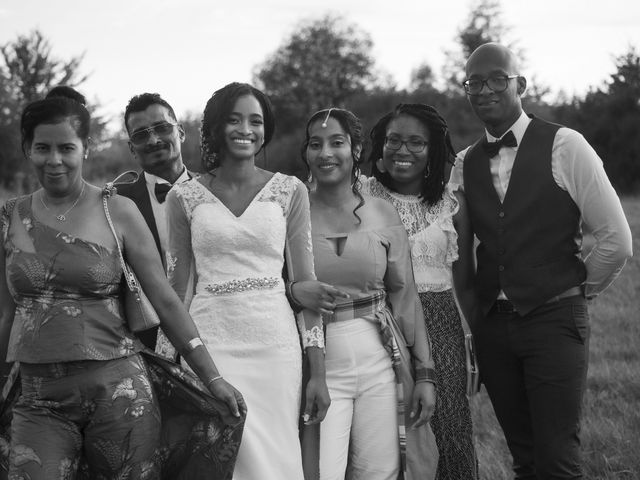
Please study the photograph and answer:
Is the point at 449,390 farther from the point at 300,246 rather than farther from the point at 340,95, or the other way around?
the point at 340,95

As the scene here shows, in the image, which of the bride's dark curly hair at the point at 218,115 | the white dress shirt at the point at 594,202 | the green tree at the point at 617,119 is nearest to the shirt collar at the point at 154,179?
the bride's dark curly hair at the point at 218,115

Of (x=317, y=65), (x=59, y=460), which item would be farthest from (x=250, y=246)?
(x=317, y=65)

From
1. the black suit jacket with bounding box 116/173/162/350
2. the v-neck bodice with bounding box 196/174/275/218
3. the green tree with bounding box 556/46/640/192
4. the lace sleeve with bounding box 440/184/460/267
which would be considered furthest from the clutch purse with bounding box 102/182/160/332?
the green tree with bounding box 556/46/640/192

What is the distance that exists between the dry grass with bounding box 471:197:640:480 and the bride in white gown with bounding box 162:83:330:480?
6.99 feet

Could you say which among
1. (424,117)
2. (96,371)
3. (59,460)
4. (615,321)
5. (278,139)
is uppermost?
(278,139)

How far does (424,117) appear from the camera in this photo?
14.8 feet

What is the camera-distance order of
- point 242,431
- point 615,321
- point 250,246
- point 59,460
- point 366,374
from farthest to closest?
point 615,321, point 366,374, point 250,246, point 242,431, point 59,460

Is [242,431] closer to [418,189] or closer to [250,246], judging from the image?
[250,246]

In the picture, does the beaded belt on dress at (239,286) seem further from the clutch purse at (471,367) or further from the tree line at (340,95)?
the tree line at (340,95)

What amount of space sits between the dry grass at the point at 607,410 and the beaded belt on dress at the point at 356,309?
180 centimetres

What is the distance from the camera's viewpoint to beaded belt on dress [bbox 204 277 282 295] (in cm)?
356

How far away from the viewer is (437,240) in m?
4.34

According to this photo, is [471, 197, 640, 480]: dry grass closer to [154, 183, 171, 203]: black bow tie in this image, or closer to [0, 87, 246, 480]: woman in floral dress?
[0, 87, 246, 480]: woman in floral dress

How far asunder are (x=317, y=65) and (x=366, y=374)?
5068 cm
